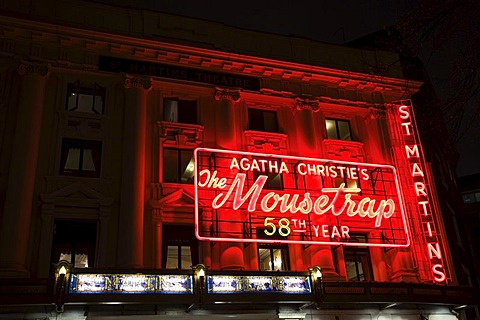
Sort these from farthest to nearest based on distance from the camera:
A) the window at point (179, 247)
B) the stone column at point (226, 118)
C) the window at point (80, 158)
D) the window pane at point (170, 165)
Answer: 1. the stone column at point (226, 118)
2. the window pane at point (170, 165)
3. the window at point (80, 158)
4. the window at point (179, 247)

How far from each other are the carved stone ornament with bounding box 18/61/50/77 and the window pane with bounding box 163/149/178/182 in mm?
6144

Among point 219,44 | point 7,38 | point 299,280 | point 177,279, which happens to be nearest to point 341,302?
point 299,280

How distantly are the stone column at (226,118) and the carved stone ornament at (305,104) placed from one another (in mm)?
3045

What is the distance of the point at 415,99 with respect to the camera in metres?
33.5

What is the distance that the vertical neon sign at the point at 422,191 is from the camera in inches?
871

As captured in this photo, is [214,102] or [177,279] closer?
[177,279]

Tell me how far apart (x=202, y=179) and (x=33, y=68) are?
28.5ft

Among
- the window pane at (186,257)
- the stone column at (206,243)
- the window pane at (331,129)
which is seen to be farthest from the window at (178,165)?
the window pane at (331,129)

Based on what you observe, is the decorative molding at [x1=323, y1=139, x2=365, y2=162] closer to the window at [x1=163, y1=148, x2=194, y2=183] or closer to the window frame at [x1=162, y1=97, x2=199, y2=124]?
the window frame at [x1=162, y1=97, x2=199, y2=124]

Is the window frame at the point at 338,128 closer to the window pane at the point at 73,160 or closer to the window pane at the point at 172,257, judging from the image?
the window pane at the point at 172,257

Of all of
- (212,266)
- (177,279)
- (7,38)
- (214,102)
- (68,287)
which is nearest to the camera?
(68,287)

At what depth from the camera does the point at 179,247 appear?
828 inches

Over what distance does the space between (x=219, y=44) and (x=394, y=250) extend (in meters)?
13.0

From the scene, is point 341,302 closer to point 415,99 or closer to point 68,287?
point 68,287
